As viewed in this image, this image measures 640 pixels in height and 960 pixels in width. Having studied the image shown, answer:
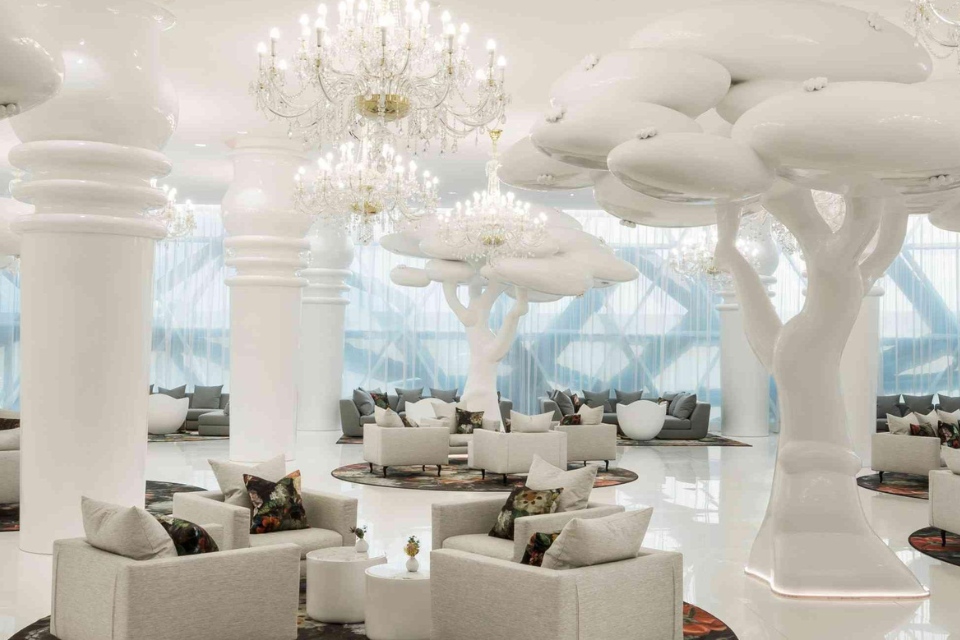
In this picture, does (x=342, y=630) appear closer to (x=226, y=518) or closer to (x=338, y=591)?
(x=338, y=591)

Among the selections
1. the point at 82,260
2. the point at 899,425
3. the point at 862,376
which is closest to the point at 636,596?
the point at 82,260

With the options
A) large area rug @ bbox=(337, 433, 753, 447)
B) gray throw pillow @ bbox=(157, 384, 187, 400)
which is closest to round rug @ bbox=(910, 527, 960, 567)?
large area rug @ bbox=(337, 433, 753, 447)

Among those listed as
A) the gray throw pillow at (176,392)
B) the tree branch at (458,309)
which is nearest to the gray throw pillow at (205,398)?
the gray throw pillow at (176,392)

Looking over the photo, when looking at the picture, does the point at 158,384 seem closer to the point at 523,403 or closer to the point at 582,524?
the point at 523,403

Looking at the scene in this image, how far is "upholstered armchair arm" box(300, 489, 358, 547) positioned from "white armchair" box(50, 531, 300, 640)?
1.44m

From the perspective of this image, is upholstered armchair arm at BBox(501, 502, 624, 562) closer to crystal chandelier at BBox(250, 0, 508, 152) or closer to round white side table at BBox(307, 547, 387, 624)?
round white side table at BBox(307, 547, 387, 624)

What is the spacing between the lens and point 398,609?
204 inches

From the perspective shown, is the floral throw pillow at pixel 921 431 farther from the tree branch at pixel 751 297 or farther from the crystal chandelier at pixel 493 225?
the tree branch at pixel 751 297

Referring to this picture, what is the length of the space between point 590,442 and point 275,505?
6.94 metres

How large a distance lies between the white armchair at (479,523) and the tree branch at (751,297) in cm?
158

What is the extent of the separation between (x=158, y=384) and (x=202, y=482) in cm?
883

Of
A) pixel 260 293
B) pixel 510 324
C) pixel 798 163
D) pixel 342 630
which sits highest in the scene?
pixel 798 163

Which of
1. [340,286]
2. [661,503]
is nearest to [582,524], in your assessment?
[661,503]

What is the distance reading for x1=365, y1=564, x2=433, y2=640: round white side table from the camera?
517 centimetres
